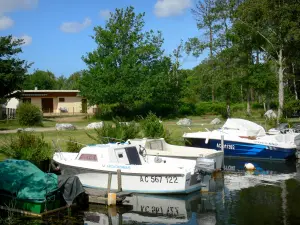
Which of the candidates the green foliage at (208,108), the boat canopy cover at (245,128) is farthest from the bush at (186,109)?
the boat canopy cover at (245,128)

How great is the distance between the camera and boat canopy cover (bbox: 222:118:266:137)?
25922mm

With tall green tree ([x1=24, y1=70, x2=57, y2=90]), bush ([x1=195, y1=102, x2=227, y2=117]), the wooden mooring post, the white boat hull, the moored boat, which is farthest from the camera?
tall green tree ([x1=24, y1=70, x2=57, y2=90])

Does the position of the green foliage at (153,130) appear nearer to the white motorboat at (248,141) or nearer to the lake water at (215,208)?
the white motorboat at (248,141)

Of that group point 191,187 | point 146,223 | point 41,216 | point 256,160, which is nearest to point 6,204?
point 41,216

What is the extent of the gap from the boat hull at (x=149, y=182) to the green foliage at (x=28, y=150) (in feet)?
12.2

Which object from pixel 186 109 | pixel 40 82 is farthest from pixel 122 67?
pixel 40 82

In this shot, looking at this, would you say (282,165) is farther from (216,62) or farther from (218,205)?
(216,62)

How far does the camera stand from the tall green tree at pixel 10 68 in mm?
36875

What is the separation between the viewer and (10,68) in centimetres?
3753

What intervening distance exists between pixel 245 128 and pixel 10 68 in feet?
74.0

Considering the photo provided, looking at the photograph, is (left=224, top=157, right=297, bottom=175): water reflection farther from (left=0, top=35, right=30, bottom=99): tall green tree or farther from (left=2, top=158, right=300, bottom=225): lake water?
(left=0, top=35, right=30, bottom=99): tall green tree

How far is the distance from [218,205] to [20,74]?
2795 cm

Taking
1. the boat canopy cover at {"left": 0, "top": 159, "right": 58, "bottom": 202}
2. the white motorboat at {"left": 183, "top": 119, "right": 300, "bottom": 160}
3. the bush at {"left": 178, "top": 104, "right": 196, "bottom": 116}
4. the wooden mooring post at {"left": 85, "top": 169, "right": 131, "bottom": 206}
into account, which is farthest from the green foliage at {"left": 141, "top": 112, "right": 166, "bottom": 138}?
the bush at {"left": 178, "top": 104, "right": 196, "bottom": 116}

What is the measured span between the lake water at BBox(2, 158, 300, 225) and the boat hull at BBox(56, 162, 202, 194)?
0.98 ft
